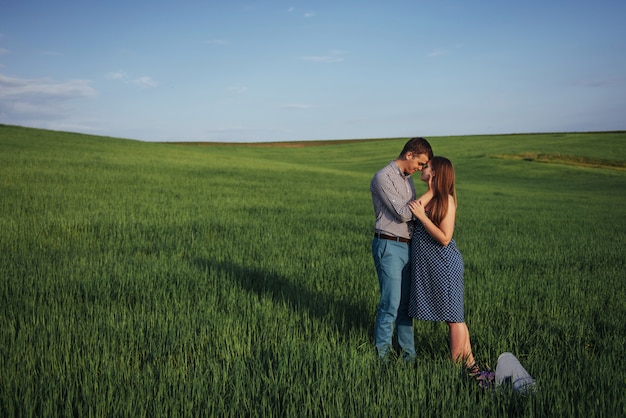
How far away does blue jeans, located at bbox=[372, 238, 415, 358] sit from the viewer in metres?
3.68

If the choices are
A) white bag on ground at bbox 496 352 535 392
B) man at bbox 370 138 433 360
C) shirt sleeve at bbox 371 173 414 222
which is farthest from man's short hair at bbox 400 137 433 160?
white bag on ground at bbox 496 352 535 392

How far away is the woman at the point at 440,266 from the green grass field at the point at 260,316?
0.34m

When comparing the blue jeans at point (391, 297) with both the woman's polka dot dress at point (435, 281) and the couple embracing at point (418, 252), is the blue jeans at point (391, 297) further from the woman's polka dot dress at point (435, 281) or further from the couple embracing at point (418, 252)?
the woman's polka dot dress at point (435, 281)

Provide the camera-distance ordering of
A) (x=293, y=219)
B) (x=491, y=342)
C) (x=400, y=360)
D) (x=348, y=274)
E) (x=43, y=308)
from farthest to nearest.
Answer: (x=293, y=219) < (x=348, y=274) < (x=43, y=308) < (x=491, y=342) < (x=400, y=360)

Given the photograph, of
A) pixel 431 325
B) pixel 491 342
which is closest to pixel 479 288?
pixel 431 325

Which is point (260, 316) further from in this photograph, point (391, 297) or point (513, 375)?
point (513, 375)

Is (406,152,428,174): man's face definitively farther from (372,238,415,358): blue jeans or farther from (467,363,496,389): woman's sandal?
(467,363,496,389): woman's sandal

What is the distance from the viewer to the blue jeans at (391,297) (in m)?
3.68

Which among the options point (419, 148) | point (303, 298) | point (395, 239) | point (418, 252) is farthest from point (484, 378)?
point (303, 298)

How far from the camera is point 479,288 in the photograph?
5652 millimetres

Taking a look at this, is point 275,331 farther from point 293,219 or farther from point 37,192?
point 37,192

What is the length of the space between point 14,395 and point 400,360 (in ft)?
7.97

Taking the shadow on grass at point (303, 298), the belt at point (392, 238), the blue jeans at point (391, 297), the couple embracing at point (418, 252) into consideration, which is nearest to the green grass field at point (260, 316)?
the shadow on grass at point (303, 298)

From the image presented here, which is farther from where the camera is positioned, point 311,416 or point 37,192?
point 37,192
